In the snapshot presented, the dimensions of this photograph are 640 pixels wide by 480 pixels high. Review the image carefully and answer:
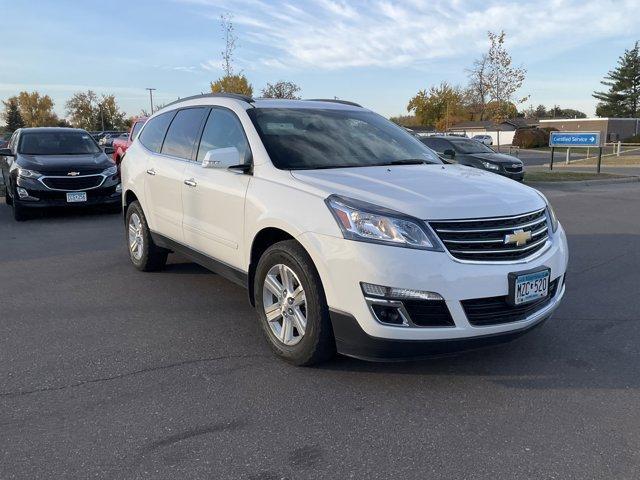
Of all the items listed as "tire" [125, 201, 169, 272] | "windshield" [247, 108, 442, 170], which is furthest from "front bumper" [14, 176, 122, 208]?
"windshield" [247, 108, 442, 170]

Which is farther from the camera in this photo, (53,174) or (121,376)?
(53,174)

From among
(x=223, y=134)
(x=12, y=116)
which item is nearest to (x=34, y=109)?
(x=12, y=116)

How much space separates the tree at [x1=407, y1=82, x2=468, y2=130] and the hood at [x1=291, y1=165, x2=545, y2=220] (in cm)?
9081

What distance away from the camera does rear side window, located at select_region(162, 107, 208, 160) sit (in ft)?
17.0

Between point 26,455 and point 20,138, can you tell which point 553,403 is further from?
point 20,138

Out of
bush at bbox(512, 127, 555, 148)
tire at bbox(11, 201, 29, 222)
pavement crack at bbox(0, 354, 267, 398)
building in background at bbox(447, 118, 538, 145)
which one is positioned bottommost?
pavement crack at bbox(0, 354, 267, 398)

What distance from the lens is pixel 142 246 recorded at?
6.21 meters

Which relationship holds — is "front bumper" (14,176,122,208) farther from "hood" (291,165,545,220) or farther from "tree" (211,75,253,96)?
"tree" (211,75,253,96)

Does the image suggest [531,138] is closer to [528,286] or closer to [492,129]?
[492,129]

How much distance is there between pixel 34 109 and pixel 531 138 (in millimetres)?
81198

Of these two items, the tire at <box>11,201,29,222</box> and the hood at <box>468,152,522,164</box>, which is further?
the hood at <box>468,152,522,164</box>

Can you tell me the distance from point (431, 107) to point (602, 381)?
99013 millimetres

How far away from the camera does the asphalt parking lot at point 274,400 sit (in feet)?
8.98

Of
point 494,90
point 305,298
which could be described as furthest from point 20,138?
point 494,90
